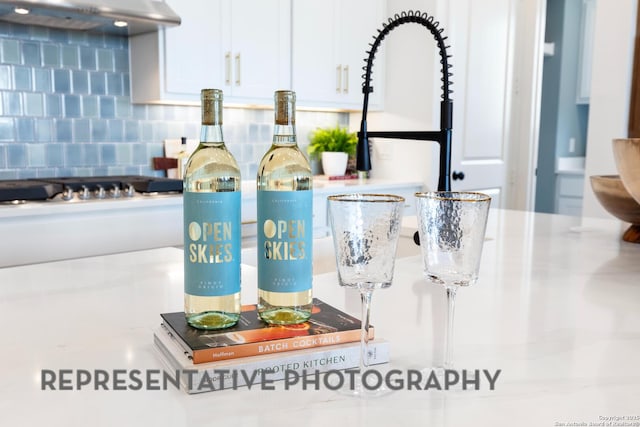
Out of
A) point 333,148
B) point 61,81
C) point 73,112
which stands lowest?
point 333,148

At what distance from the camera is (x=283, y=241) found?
2.42 feet

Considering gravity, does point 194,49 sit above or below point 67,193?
above

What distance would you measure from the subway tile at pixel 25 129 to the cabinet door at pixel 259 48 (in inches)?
35.9

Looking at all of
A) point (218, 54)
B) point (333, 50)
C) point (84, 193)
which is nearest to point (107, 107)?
point (218, 54)

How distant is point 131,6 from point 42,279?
1687mm

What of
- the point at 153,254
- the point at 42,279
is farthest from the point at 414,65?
the point at 42,279

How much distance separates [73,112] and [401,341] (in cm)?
252

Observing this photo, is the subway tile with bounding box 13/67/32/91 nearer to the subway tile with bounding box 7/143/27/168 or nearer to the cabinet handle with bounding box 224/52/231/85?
the subway tile with bounding box 7/143/27/168

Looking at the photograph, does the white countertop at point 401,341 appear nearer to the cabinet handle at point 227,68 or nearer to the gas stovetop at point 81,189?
the gas stovetop at point 81,189

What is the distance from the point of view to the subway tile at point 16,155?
2.77 meters

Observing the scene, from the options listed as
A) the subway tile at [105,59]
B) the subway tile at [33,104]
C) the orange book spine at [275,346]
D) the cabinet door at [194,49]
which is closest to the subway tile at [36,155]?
the subway tile at [33,104]

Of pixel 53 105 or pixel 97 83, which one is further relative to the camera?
pixel 97 83

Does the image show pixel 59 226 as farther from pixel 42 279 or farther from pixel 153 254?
pixel 42 279

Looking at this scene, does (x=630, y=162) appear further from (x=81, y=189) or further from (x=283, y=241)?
(x=81, y=189)
